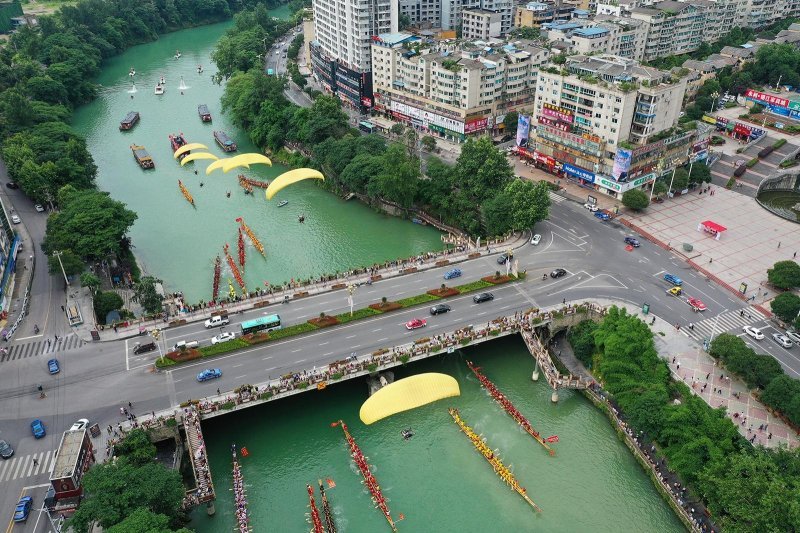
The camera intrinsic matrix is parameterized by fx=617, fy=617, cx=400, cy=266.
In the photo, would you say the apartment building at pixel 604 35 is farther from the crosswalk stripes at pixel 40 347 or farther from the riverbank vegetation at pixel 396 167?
the crosswalk stripes at pixel 40 347

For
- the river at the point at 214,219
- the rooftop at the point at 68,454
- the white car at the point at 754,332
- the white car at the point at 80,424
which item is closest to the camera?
the rooftop at the point at 68,454

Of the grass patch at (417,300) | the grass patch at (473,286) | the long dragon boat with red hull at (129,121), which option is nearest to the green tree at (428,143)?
the grass patch at (473,286)

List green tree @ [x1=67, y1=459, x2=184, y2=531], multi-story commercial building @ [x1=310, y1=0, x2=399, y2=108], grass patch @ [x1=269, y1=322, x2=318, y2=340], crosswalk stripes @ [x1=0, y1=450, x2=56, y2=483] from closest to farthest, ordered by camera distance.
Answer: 1. green tree @ [x1=67, y1=459, x2=184, y2=531]
2. crosswalk stripes @ [x1=0, y1=450, x2=56, y2=483]
3. grass patch @ [x1=269, y1=322, x2=318, y2=340]
4. multi-story commercial building @ [x1=310, y1=0, x2=399, y2=108]

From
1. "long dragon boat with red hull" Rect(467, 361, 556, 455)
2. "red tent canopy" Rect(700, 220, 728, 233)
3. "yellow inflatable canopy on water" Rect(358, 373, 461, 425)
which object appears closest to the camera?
"yellow inflatable canopy on water" Rect(358, 373, 461, 425)

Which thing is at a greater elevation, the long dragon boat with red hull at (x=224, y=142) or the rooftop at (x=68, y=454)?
the rooftop at (x=68, y=454)

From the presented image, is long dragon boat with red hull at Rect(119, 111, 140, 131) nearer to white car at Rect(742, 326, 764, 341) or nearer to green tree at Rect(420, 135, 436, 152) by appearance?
green tree at Rect(420, 135, 436, 152)

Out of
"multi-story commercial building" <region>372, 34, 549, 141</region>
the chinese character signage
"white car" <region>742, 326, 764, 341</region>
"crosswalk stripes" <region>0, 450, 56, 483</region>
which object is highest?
"multi-story commercial building" <region>372, 34, 549, 141</region>

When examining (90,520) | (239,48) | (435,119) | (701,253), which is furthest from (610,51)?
(90,520)

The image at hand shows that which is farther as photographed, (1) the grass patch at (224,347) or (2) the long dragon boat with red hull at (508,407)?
(1) the grass patch at (224,347)

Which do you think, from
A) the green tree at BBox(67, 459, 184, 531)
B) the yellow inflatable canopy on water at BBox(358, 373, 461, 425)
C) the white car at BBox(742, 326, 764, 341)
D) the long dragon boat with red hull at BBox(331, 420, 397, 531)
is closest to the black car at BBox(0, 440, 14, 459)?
the green tree at BBox(67, 459, 184, 531)
